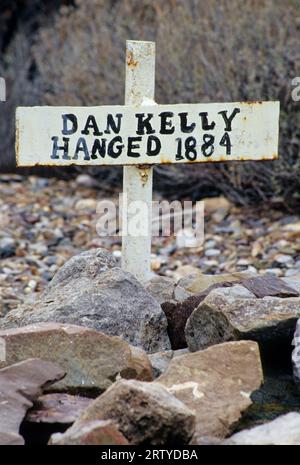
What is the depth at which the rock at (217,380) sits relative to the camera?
Answer: 10.2ft

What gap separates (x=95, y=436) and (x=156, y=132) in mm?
1943

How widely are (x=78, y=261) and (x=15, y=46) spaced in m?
7.62

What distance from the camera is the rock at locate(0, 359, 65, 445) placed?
9.66ft

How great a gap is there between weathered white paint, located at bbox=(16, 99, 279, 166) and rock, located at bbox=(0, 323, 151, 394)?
3.60 ft

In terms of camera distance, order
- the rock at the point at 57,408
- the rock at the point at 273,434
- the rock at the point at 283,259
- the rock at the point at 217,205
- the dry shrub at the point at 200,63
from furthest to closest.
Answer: the rock at the point at 217,205 → the dry shrub at the point at 200,63 → the rock at the point at 283,259 → the rock at the point at 57,408 → the rock at the point at 273,434

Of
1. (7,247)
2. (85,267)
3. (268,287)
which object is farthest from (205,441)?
(7,247)

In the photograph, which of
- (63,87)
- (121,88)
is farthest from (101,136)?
(63,87)

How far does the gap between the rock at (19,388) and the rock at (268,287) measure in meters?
1.01

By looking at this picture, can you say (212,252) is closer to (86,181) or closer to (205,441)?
(86,181)

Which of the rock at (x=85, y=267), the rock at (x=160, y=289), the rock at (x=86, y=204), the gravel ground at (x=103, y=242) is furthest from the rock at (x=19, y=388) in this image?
the rock at (x=86, y=204)

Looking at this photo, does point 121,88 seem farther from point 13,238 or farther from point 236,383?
point 236,383

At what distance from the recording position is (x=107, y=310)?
3.81 metres

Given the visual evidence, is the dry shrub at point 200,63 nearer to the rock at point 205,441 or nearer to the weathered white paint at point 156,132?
the weathered white paint at point 156,132

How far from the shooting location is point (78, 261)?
427 cm
